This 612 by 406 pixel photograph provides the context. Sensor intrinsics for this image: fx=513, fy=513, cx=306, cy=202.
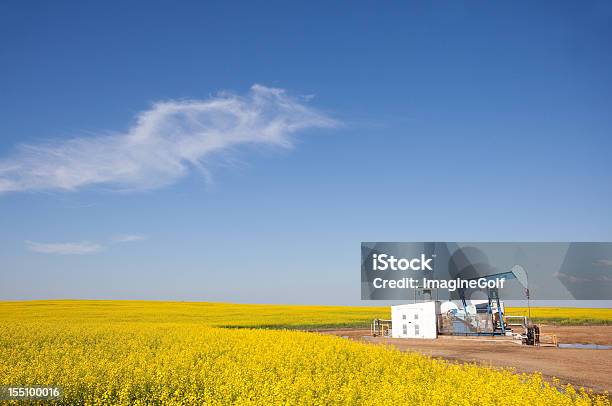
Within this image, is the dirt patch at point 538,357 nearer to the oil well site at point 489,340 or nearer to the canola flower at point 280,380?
the oil well site at point 489,340

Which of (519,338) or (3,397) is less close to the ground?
(3,397)

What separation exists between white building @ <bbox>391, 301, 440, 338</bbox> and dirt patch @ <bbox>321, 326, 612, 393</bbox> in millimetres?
1338

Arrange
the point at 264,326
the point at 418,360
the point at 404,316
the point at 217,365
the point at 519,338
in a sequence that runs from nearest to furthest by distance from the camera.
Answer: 1. the point at 217,365
2. the point at 418,360
3. the point at 519,338
4. the point at 404,316
5. the point at 264,326

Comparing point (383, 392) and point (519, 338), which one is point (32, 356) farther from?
point (519, 338)

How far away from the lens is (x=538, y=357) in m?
30.2

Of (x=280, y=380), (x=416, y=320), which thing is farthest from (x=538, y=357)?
(x=280, y=380)

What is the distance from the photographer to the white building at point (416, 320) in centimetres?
4416

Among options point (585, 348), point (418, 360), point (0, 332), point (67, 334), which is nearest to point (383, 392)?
point (418, 360)

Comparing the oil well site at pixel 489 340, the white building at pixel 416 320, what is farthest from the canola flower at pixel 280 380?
the white building at pixel 416 320

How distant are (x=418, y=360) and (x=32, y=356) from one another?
15.4 meters

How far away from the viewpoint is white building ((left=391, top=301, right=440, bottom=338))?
4416 centimetres

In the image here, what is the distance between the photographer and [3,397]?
1158cm

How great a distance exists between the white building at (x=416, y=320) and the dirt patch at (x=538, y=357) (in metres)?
1.34

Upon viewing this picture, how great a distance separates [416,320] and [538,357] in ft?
49.3
